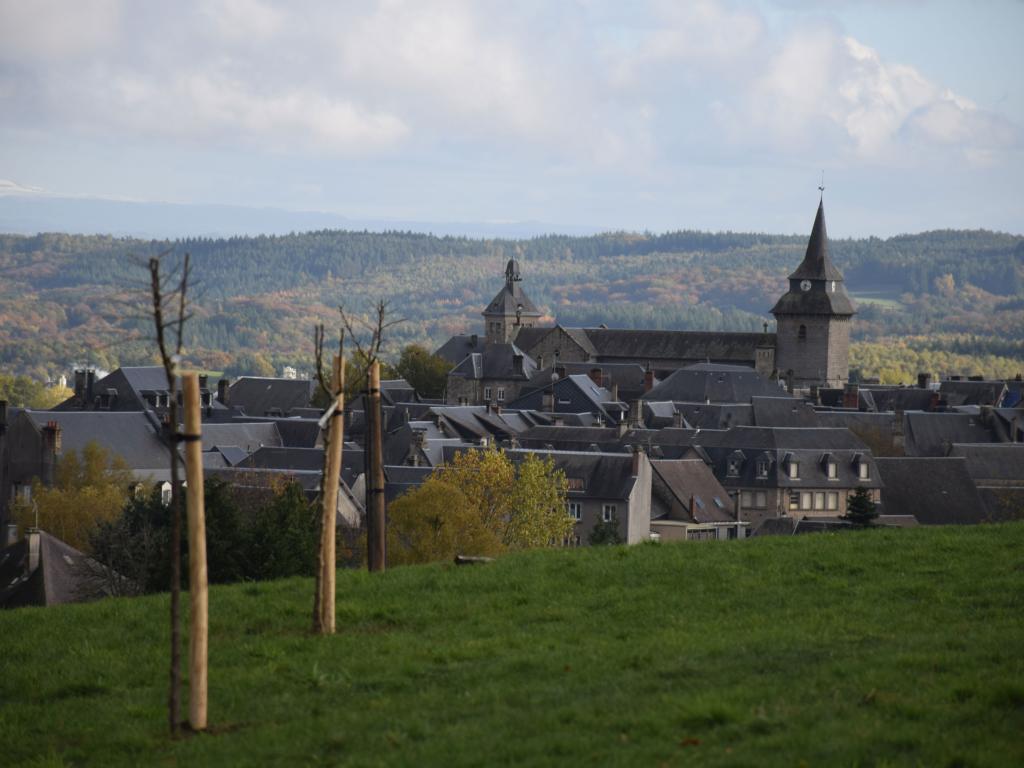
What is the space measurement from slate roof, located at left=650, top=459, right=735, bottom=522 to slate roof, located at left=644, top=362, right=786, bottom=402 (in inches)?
1209

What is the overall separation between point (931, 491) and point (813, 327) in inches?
2343

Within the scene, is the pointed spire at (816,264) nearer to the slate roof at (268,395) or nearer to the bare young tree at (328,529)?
the slate roof at (268,395)

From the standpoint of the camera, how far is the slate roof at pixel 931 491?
2448 inches

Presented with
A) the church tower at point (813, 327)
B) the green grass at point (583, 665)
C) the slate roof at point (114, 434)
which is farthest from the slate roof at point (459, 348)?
the green grass at point (583, 665)

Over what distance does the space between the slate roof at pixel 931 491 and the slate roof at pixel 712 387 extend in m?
30.7

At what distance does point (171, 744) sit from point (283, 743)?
3.31 ft

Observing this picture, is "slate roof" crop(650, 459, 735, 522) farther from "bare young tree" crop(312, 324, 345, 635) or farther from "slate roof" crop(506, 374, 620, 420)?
"bare young tree" crop(312, 324, 345, 635)

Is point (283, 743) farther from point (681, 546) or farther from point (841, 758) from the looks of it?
point (681, 546)

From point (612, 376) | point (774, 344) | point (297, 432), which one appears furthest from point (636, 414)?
point (774, 344)

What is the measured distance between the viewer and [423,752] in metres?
11.2

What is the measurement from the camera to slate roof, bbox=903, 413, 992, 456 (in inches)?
3418

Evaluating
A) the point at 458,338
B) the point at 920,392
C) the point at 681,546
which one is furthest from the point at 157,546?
the point at 458,338

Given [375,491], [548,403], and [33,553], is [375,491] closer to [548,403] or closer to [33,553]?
[33,553]

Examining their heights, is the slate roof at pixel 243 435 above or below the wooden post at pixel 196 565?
below
